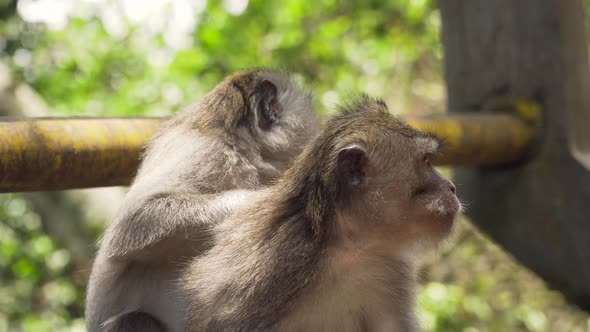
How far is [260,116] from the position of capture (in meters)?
2.58

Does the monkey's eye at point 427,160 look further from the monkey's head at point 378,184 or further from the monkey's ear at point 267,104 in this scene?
the monkey's ear at point 267,104

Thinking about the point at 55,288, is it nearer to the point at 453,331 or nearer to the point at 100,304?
the point at 453,331

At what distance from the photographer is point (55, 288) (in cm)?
645

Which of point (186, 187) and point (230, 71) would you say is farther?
point (230, 71)

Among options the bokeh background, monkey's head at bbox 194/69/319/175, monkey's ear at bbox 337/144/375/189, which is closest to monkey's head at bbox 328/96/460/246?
monkey's ear at bbox 337/144/375/189

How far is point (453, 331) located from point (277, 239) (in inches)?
158

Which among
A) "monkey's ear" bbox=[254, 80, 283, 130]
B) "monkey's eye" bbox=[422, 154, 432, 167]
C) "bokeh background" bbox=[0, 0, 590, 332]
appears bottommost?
"bokeh background" bbox=[0, 0, 590, 332]

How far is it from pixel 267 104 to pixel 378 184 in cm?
71

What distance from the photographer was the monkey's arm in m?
2.24

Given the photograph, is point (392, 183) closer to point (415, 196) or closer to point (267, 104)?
point (415, 196)

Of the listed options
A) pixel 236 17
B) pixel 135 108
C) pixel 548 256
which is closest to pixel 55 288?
pixel 135 108

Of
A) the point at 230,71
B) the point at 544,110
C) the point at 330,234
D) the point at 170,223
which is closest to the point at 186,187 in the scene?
the point at 170,223

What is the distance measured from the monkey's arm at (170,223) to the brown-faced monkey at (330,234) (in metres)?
0.10

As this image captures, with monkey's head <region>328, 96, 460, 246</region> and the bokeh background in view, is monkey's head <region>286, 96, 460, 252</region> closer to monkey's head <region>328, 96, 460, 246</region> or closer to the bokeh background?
monkey's head <region>328, 96, 460, 246</region>
